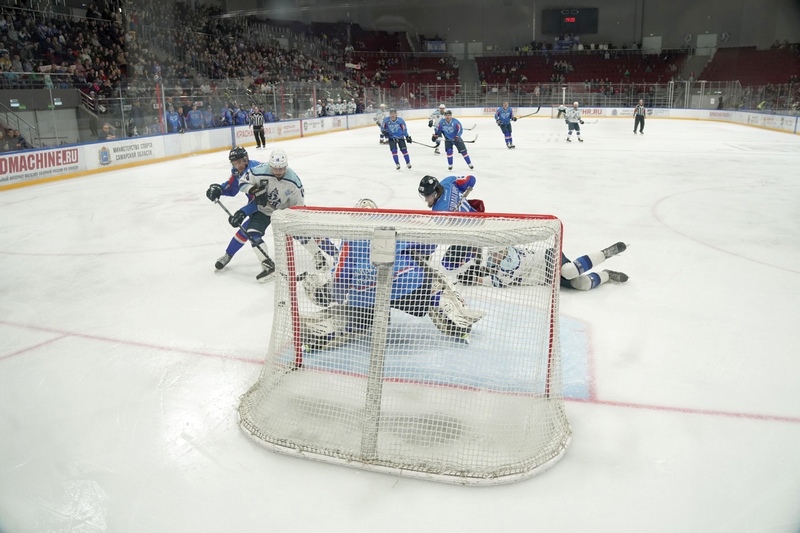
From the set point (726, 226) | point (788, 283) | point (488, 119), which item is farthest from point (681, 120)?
point (788, 283)

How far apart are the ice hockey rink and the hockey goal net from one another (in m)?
0.12

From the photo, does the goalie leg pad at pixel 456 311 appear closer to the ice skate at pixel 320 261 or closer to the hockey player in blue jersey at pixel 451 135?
the ice skate at pixel 320 261

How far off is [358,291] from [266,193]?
2.21 meters

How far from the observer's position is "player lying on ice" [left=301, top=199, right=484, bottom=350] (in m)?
2.76

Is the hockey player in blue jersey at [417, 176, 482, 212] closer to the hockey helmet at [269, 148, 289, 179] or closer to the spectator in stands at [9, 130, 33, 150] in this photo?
the hockey helmet at [269, 148, 289, 179]

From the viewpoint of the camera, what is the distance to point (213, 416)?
2826mm

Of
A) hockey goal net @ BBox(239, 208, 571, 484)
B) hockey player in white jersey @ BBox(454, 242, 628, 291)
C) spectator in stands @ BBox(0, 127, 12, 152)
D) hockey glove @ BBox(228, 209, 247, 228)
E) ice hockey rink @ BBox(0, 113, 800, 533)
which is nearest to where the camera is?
ice hockey rink @ BBox(0, 113, 800, 533)

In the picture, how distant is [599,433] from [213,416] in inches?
69.1

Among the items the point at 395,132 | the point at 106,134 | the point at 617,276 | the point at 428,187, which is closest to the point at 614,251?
the point at 617,276

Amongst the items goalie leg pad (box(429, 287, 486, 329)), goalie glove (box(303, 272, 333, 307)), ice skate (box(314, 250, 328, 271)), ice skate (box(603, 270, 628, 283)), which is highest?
ice skate (box(314, 250, 328, 271))

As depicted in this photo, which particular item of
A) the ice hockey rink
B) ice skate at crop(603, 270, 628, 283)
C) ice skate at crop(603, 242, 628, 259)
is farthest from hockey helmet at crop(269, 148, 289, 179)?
ice skate at crop(603, 270, 628, 283)

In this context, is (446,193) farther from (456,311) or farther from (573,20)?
(573,20)

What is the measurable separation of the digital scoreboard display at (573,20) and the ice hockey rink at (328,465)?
2611 centimetres

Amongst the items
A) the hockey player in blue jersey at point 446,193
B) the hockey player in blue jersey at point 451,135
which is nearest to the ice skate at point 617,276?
the hockey player in blue jersey at point 446,193
